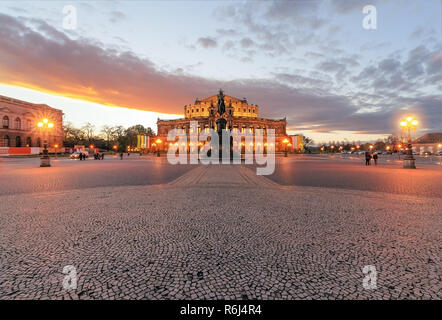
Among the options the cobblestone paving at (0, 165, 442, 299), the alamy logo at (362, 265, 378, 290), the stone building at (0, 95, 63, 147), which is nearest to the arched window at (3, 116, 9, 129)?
the stone building at (0, 95, 63, 147)

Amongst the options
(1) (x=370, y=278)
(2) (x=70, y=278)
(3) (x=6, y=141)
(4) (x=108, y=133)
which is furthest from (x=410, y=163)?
(4) (x=108, y=133)

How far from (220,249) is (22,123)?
83.9 metres

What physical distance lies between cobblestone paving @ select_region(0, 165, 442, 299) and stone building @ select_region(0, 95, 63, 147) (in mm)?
69564

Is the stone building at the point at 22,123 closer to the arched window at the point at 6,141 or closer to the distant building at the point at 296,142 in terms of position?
the arched window at the point at 6,141

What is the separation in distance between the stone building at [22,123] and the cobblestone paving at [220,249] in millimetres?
69564

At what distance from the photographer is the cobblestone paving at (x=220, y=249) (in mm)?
2436

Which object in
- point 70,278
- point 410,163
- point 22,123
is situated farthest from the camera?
point 22,123

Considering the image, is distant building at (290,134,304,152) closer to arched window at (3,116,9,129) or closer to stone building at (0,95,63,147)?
stone building at (0,95,63,147)

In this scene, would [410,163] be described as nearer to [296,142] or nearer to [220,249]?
[220,249]

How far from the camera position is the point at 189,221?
16.2 feet

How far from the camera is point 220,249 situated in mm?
3479
